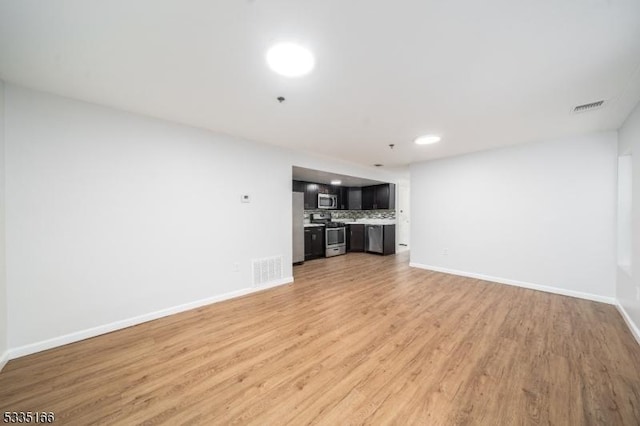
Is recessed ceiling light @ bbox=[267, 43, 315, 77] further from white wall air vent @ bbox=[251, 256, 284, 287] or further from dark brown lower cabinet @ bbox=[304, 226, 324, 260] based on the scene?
dark brown lower cabinet @ bbox=[304, 226, 324, 260]

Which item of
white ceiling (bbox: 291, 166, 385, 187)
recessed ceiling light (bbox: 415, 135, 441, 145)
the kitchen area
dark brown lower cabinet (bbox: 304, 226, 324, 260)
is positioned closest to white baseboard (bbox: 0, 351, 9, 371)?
white ceiling (bbox: 291, 166, 385, 187)

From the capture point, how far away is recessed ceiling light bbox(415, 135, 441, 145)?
137 inches

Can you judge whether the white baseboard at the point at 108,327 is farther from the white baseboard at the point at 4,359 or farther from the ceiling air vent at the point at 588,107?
the ceiling air vent at the point at 588,107

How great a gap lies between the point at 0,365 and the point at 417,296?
422cm

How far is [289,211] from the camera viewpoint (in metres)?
4.20

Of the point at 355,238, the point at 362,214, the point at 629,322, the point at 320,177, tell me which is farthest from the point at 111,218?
the point at 362,214

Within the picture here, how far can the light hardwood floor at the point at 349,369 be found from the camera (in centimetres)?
151

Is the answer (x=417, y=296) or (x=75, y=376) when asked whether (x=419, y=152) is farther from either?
(x=75, y=376)

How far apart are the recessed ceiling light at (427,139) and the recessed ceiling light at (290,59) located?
227 cm

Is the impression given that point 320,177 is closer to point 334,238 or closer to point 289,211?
point 334,238

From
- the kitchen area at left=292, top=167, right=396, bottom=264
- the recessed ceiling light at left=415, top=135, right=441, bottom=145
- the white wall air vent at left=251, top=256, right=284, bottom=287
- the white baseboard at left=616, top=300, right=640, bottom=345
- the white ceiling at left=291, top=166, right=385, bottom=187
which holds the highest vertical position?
the recessed ceiling light at left=415, top=135, right=441, bottom=145

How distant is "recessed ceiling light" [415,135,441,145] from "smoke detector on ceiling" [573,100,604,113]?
1370mm

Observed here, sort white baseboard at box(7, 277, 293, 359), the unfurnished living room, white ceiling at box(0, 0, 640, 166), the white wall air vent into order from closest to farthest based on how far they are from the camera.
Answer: white ceiling at box(0, 0, 640, 166), the unfurnished living room, white baseboard at box(7, 277, 293, 359), the white wall air vent

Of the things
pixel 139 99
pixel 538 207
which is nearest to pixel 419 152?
pixel 538 207
